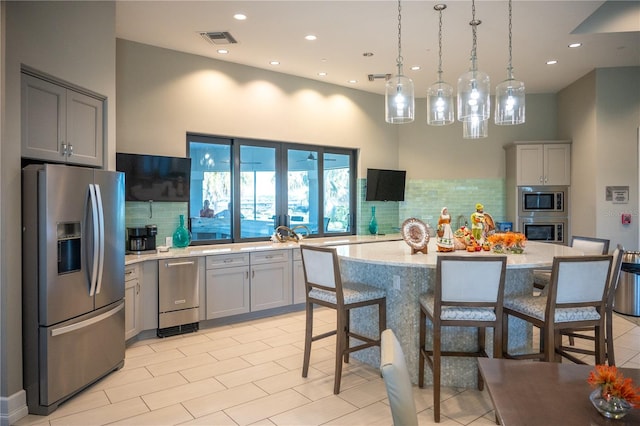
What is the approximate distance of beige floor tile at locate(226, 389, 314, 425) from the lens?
2.90 m

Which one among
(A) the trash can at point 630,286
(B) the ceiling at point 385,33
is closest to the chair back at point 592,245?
(A) the trash can at point 630,286

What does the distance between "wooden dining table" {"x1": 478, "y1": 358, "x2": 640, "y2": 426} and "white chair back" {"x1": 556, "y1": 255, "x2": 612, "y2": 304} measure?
1179 mm

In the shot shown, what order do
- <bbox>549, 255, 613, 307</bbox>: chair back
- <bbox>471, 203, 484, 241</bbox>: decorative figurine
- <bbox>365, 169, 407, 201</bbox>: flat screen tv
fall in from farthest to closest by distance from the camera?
<bbox>365, 169, 407, 201</bbox>: flat screen tv
<bbox>471, 203, 484, 241</bbox>: decorative figurine
<bbox>549, 255, 613, 307</bbox>: chair back

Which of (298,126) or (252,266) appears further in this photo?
(298,126)

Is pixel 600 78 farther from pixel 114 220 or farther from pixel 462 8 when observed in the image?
pixel 114 220

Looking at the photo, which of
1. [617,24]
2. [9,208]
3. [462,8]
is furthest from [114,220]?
[617,24]

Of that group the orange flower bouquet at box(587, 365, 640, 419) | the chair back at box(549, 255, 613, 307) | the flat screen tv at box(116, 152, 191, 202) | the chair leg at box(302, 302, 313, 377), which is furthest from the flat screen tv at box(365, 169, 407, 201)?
the orange flower bouquet at box(587, 365, 640, 419)

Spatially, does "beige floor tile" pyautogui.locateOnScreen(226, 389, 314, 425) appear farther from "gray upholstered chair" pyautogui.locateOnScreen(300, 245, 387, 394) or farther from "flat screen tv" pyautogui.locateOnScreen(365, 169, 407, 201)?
"flat screen tv" pyautogui.locateOnScreen(365, 169, 407, 201)

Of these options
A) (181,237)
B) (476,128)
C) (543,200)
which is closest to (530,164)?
(543,200)

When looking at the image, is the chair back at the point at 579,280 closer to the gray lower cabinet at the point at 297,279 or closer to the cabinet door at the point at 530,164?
the gray lower cabinet at the point at 297,279

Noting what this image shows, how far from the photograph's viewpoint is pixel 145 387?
11.2 feet

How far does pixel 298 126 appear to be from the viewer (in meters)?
6.32

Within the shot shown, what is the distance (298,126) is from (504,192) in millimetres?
4003

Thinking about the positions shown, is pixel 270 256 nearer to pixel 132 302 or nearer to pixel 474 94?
pixel 132 302
